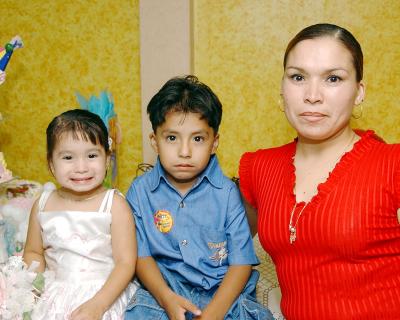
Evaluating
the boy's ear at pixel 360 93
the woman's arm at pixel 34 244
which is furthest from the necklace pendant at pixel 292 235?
the woman's arm at pixel 34 244

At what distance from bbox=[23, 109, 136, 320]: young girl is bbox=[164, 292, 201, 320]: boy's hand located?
13 centimetres

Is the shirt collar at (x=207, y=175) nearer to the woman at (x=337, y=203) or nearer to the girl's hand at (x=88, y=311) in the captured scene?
the woman at (x=337, y=203)

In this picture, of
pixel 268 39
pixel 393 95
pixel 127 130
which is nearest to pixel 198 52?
pixel 268 39

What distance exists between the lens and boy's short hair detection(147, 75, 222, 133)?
4.62 ft

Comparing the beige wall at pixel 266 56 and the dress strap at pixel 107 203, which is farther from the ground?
the beige wall at pixel 266 56

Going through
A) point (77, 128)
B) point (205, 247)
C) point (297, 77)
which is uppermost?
point (297, 77)

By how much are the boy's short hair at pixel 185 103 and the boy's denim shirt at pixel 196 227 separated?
0.49 feet

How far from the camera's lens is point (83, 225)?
4.40 feet

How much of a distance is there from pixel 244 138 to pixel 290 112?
3.14 feet

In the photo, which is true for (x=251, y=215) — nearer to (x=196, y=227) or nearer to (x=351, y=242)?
(x=196, y=227)

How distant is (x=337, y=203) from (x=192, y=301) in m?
0.51

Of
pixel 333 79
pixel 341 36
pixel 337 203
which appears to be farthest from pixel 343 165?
pixel 341 36

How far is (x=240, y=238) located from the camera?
4.65 feet

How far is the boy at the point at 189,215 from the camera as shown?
138cm
